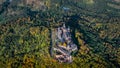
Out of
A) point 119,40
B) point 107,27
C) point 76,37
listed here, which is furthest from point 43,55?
point 107,27

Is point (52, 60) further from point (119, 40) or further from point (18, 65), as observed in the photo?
point (119, 40)

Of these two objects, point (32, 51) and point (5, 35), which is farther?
point (5, 35)

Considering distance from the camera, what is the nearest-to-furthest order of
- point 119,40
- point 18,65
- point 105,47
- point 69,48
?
point 18,65 < point 69,48 < point 105,47 < point 119,40

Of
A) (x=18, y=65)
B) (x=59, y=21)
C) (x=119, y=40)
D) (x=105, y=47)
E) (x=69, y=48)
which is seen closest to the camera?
(x=18, y=65)

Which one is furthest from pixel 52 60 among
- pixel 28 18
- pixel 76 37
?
pixel 28 18

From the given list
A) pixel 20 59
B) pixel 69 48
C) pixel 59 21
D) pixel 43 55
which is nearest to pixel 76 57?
pixel 69 48

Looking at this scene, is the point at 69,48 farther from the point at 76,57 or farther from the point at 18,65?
the point at 18,65

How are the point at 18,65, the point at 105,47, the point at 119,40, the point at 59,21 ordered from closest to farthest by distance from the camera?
the point at 18,65
the point at 105,47
the point at 119,40
the point at 59,21

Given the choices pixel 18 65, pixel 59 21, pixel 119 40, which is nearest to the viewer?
pixel 18 65

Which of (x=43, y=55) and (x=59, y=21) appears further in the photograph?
(x=59, y=21)
